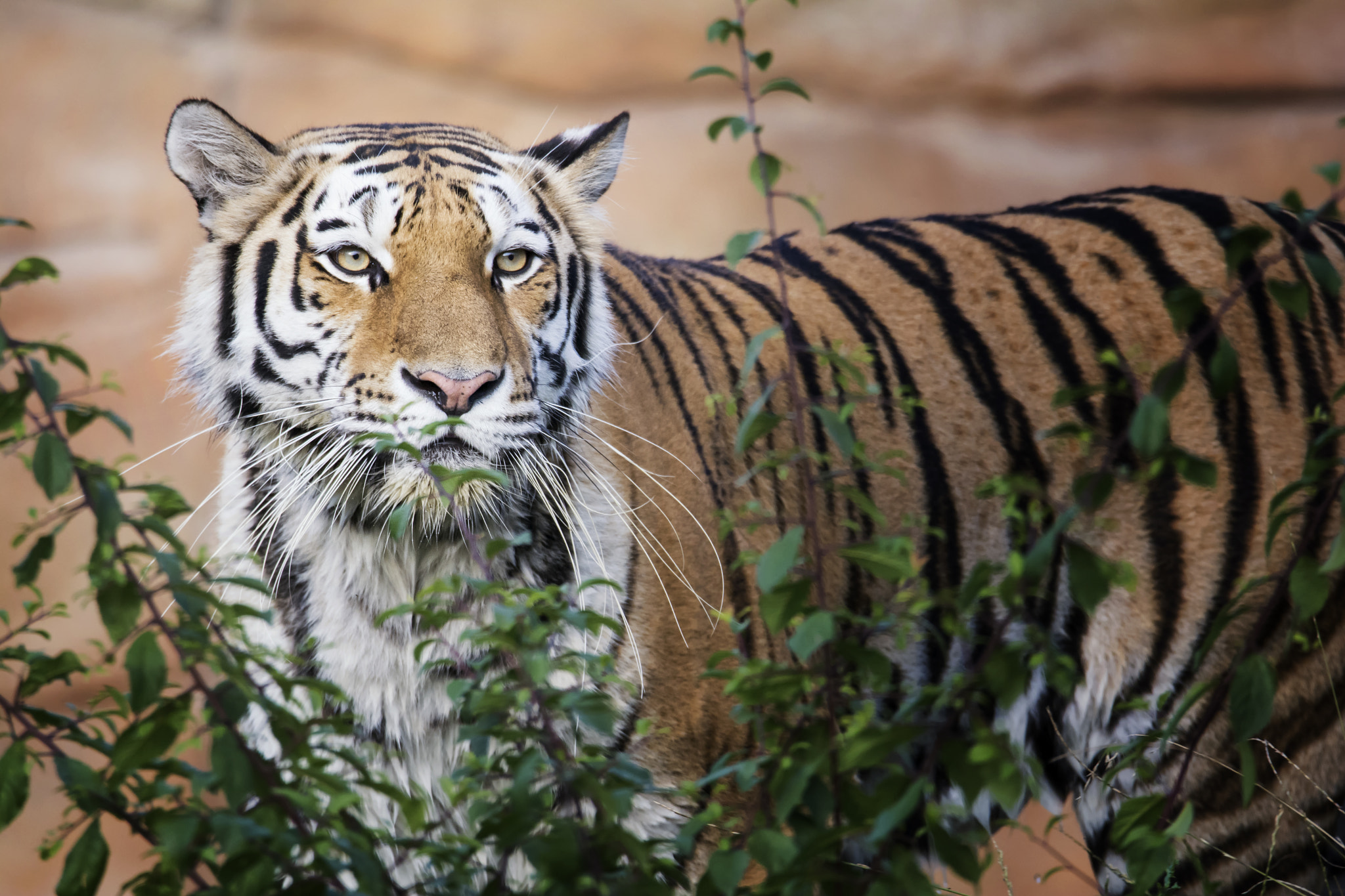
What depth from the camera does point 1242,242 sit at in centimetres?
98

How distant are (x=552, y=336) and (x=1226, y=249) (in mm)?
1254

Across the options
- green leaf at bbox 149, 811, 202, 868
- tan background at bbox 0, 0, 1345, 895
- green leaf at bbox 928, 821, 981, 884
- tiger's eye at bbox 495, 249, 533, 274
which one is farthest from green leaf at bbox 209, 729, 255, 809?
tan background at bbox 0, 0, 1345, 895

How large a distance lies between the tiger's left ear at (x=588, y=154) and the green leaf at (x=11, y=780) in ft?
4.92

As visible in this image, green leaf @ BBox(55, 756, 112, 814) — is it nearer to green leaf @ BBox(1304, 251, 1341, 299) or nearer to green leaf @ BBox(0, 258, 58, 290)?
Result: green leaf @ BBox(0, 258, 58, 290)

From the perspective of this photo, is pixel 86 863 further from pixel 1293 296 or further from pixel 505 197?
pixel 505 197

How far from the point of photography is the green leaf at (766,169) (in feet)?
4.00

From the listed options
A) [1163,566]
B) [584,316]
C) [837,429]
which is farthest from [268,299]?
[1163,566]

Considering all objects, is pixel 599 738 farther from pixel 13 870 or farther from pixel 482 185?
pixel 13 870

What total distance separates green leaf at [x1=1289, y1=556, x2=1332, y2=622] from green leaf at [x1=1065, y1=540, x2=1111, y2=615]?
22 centimetres

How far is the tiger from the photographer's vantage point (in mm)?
1929

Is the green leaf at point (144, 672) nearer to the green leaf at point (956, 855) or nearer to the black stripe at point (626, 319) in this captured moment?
the green leaf at point (956, 855)

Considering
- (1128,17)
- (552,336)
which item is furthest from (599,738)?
(1128,17)

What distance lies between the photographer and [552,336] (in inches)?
80.6

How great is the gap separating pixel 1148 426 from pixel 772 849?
18.7 inches
